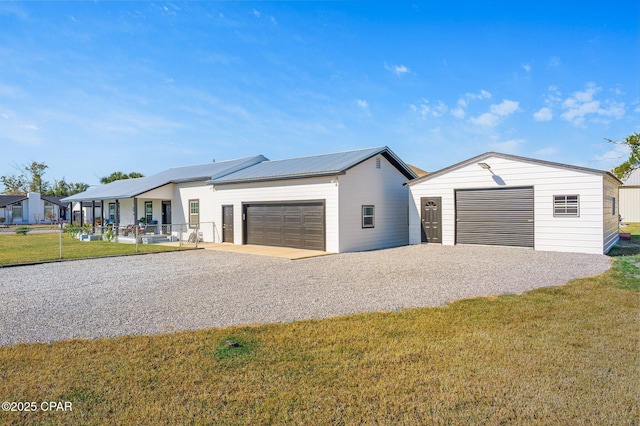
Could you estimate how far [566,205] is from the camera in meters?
13.1

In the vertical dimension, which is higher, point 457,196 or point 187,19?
point 187,19

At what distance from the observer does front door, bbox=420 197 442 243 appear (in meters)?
15.9

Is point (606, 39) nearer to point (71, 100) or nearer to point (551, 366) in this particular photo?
point (551, 366)

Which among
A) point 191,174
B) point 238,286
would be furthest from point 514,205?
point 191,174

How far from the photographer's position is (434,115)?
17.9m

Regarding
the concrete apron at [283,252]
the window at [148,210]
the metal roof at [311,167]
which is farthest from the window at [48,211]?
the concrete apron at [283,252]

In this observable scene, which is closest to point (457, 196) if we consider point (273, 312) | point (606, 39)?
point (606, 39)

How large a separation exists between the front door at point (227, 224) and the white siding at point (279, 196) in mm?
239

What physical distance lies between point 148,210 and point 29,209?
1452 inches

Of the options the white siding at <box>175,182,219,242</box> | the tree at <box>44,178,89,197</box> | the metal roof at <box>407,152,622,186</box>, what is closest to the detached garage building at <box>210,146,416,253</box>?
the white siding at <box>175,182,219,242</box>

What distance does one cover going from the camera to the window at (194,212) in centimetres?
2053

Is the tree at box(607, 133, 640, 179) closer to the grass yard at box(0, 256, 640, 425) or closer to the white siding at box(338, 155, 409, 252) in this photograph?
the white siding at box(338, 155, 409, 252)

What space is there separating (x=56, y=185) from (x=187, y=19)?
7300cm

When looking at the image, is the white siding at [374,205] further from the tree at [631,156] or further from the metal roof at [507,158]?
the tree at [631,156]
